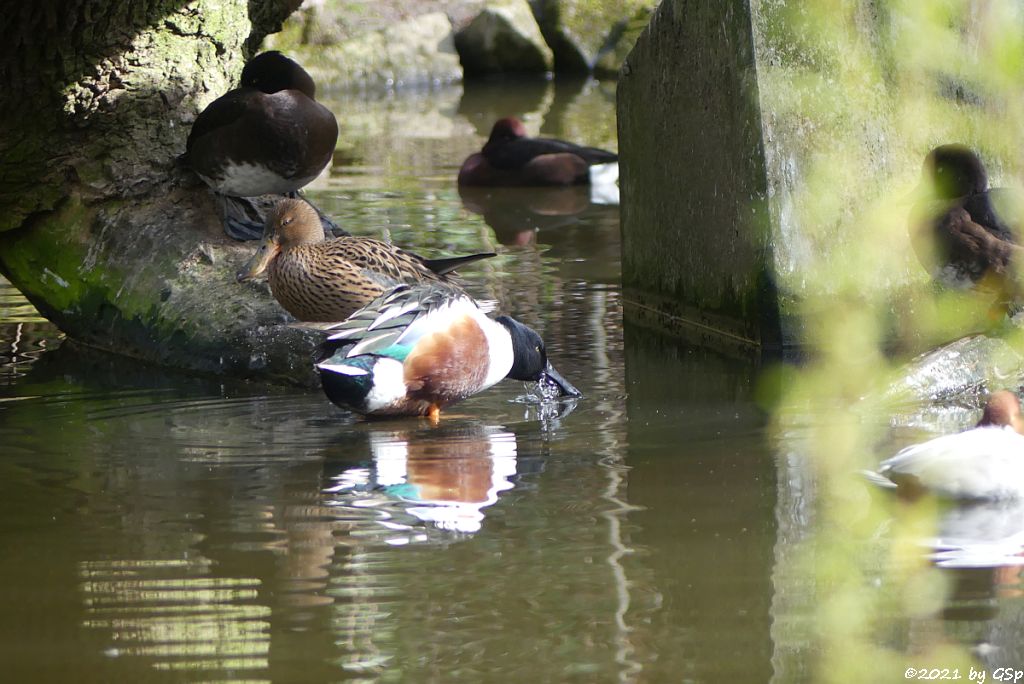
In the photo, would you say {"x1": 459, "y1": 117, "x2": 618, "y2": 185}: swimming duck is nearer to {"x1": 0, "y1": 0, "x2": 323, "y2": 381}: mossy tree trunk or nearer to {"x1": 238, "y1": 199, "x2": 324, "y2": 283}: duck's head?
{"x1": 0, "y1": 0, "x2": 323, "y2": 381}: mossy tree trunk

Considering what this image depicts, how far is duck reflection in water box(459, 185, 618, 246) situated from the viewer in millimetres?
9906

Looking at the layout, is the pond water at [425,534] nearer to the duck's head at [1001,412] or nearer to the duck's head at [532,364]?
the duck's head at [532,364]

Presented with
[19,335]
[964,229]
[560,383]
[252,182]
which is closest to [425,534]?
[560,383]

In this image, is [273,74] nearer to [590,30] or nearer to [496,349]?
[496,349]

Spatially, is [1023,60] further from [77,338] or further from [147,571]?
[77,338]

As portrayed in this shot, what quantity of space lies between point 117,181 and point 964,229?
13.1 ft

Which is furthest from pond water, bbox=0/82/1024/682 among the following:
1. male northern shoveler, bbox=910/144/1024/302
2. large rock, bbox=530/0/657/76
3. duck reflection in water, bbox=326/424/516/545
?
large rock, bbox=530/0/657/76

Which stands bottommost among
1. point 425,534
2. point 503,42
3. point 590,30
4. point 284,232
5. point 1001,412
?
point 425,534

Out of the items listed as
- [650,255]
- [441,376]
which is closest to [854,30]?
[650,255]

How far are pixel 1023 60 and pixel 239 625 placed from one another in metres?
2.01

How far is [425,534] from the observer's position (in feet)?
12.5

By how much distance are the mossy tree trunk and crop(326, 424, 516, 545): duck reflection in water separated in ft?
5.51

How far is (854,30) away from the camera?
5.90 m

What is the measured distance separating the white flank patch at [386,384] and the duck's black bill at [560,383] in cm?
66
